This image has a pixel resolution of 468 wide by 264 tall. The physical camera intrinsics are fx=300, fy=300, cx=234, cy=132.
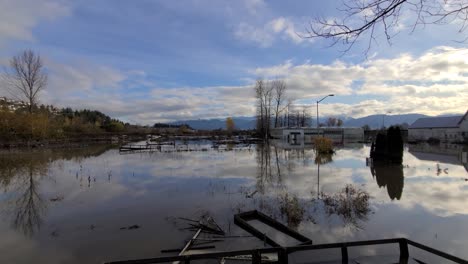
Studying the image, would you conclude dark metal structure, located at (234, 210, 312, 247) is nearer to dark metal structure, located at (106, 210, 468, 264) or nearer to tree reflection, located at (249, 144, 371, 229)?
dark metal structure, located at (106, 210, 468, 264)

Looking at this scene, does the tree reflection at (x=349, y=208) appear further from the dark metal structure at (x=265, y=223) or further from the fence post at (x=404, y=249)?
→ the fence post at (x=404, y=249)

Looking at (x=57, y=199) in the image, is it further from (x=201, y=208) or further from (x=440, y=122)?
(x=440, y=122)

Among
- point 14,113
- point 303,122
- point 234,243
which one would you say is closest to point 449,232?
point 234,243

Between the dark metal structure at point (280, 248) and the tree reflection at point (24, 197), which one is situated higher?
the dark metal structure at point (280, 248)

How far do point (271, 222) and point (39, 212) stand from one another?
9.23 meters

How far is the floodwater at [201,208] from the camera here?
27.7 feet

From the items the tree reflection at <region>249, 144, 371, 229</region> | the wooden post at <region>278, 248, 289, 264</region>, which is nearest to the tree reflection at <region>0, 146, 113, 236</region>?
the tree reflection at <region>249, 144, 371, 229</region>

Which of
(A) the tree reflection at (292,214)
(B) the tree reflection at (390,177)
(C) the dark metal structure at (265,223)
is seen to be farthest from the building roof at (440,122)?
(C) the dark metal structure at (265,223)

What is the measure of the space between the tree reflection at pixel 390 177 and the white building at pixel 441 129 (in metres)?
51.0

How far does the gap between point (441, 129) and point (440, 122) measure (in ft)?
10.4

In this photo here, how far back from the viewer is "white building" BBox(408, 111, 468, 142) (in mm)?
68500

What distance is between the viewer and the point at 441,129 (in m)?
74.9

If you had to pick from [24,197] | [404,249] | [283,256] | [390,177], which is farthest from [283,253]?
[390,177]

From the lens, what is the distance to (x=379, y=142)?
29.6 metres
